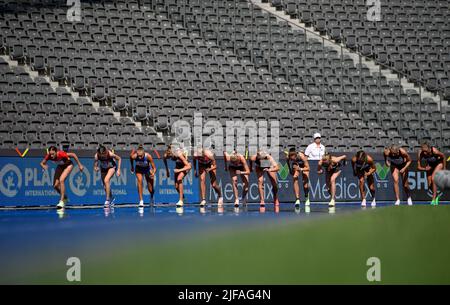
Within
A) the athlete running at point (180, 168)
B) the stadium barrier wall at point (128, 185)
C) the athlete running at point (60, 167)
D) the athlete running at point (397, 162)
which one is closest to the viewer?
the athlete running at point (60, 167)

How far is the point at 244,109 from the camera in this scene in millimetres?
31953

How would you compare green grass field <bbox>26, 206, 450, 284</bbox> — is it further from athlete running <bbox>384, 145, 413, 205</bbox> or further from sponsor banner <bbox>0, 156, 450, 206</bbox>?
sponsor banner <bbox>0, 156, 450, 206</bbox>

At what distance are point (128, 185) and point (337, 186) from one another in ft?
26.2

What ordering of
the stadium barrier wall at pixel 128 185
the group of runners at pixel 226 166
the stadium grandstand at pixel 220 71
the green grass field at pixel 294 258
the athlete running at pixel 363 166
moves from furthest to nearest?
the stadium grandstand at pixel 220 71
the stadium barrier wall at pixel 128 185
the athlete running at pixel 363 166
the group of runners at pixel 226 166
the green grass field at pixel 294 258

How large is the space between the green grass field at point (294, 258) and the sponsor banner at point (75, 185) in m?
15.2

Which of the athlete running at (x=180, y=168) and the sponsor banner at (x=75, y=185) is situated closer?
the athlete running at (x=180, y=168)

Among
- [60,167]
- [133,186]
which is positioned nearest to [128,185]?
[133,186]

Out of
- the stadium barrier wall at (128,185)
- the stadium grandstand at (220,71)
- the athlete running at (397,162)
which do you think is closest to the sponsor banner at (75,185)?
the stadium barrier wall at (128,185)

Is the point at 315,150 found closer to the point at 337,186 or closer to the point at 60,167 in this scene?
the point at 337,186

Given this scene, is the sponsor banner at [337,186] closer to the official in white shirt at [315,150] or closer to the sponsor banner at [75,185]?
the sponsor banner at [75,185]

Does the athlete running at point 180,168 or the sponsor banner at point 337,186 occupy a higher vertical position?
the athlete running at point 180,168

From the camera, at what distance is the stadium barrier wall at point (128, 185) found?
84.8 feet

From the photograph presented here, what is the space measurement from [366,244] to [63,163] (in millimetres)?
14734

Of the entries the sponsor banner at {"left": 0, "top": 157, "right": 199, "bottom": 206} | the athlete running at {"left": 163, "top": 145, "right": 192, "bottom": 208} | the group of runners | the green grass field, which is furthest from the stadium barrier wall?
the green grass field
